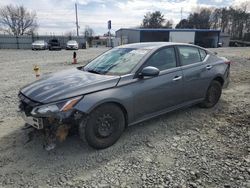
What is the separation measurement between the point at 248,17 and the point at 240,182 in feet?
257

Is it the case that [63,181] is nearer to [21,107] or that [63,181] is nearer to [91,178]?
[91,178]

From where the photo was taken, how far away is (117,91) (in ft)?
11.3

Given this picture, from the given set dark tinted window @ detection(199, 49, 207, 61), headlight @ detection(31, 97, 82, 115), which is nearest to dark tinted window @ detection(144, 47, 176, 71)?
dark tinted window @ detection(199, 49, 207, 61)

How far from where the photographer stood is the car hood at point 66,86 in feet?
10.4

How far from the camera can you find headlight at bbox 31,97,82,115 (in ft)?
10.00

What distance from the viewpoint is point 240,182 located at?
9.08ft

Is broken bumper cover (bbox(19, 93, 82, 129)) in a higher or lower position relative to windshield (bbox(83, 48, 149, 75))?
lower

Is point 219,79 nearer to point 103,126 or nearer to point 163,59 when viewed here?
point 163,59

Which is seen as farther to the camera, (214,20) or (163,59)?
(214,20)

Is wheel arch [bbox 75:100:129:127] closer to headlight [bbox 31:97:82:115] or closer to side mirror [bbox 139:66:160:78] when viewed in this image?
headlight [bbox 31:97:82:115]

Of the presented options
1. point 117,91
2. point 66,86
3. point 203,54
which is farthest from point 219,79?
point 66,86

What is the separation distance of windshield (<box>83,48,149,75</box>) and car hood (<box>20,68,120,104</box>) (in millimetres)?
244

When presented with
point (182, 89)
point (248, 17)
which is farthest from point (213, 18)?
point (182, 89)

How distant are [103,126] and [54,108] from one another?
0.77m
